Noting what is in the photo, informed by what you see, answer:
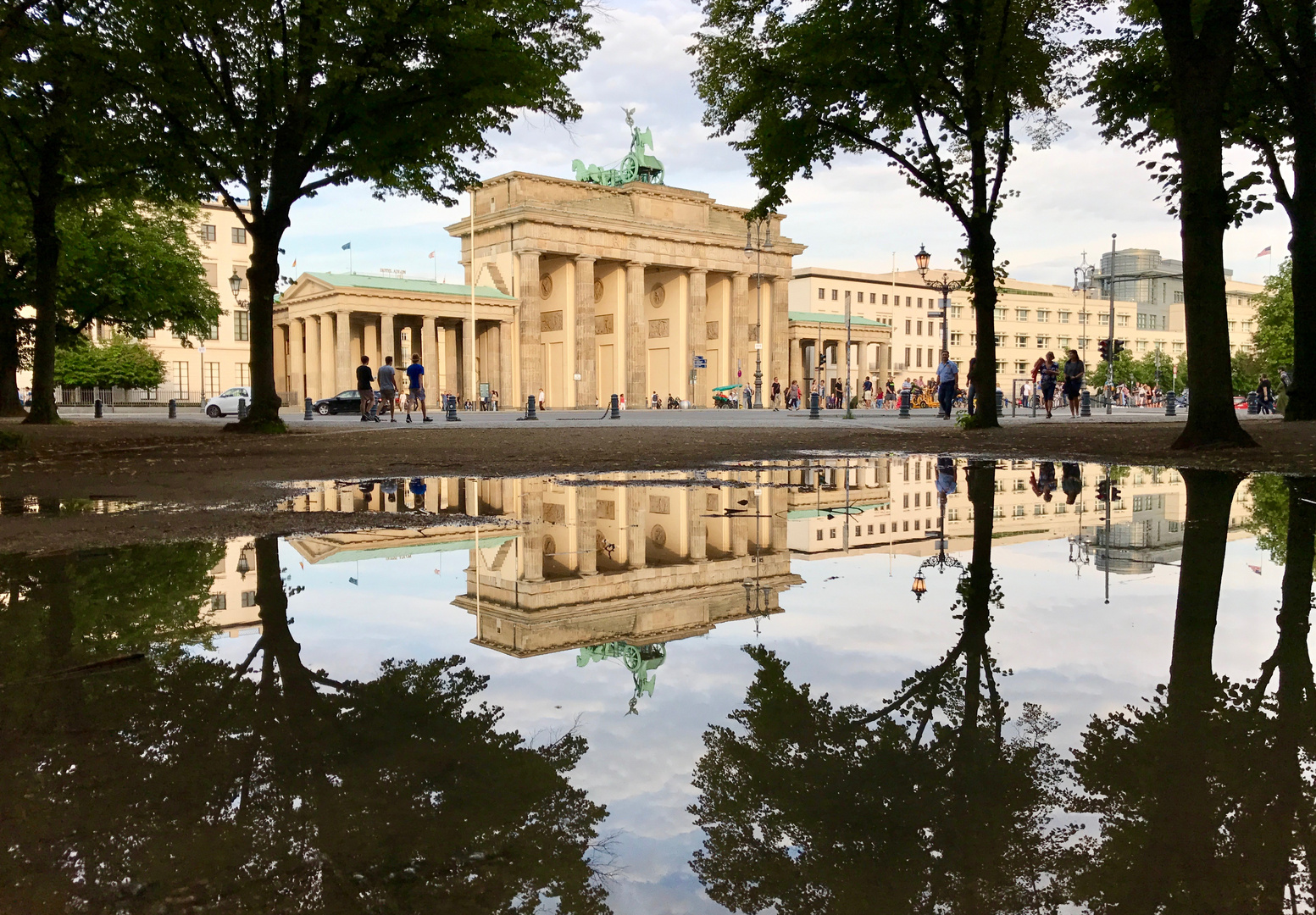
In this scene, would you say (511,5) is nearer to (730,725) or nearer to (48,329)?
(48,329)

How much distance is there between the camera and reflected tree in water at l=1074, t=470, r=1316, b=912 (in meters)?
1.78

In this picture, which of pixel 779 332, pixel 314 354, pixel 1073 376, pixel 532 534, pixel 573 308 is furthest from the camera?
pixel 779 332

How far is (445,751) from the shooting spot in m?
2.46

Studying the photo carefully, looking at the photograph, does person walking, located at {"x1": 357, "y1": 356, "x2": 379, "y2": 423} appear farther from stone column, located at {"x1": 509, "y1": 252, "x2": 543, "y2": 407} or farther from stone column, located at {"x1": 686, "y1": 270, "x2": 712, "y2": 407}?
stone column, located at {"x1": 686, "y1": 270, "x2": 712, "y2": 407}

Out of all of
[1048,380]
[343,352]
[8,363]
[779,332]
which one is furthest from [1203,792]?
[779,332]

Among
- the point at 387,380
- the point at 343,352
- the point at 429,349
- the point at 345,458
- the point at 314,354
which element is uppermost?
the point at 429,349

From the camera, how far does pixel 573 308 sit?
76.4 m

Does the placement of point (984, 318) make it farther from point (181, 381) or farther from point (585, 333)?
point (181, 381)

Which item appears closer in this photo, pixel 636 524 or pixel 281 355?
pixel 636 524

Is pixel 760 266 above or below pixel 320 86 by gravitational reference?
above

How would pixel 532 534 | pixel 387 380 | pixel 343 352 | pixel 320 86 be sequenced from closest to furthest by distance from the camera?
pixel 532 534 → pixel 320 86 → pixel 387 380 → pixel 343 352

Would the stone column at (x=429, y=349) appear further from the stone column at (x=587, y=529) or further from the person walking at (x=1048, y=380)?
the stone column at (x=587, y=529)

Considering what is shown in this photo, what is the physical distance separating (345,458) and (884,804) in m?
12.7

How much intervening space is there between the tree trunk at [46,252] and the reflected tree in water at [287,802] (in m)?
24.2
